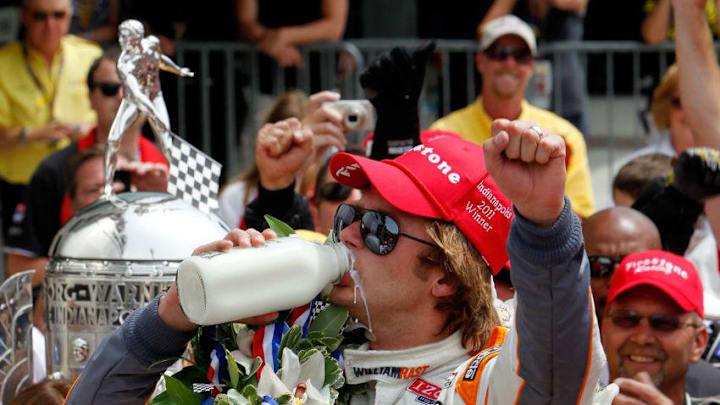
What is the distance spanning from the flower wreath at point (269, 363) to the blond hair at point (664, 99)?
13.6 feet

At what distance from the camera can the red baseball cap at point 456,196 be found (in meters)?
2.88

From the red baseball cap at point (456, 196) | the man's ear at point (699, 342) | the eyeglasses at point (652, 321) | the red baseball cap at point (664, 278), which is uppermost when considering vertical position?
the red baseball cap at point (456, 196)

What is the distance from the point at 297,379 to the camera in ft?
8.76

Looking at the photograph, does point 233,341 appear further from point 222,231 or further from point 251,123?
point 251,123

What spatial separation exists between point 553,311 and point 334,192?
106 inches

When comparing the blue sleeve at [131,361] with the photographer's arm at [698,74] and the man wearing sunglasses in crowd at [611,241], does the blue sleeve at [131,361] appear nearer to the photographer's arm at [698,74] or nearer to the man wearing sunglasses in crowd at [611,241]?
the man wearing sunglasses in crowd at [611,241]

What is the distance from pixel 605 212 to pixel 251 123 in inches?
147

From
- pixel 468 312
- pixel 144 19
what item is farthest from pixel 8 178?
pixel 468 312

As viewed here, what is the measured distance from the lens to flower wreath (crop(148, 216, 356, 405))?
103 inches

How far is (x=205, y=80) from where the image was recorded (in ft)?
25.1

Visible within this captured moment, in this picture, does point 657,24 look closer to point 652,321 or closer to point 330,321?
point 652,321

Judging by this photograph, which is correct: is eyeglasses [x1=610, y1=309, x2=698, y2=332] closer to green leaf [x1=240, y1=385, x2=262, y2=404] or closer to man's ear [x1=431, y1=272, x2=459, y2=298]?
man's ear [x1=431, y1=272, x2=459, y2=298]

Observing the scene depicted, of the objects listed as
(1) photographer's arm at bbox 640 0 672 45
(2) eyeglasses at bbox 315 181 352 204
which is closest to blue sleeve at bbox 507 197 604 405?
(2) eyeglasses at bbox 315 181 352 204

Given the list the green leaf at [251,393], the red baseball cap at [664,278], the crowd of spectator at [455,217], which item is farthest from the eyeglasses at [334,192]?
the green leaf at [251,393]
